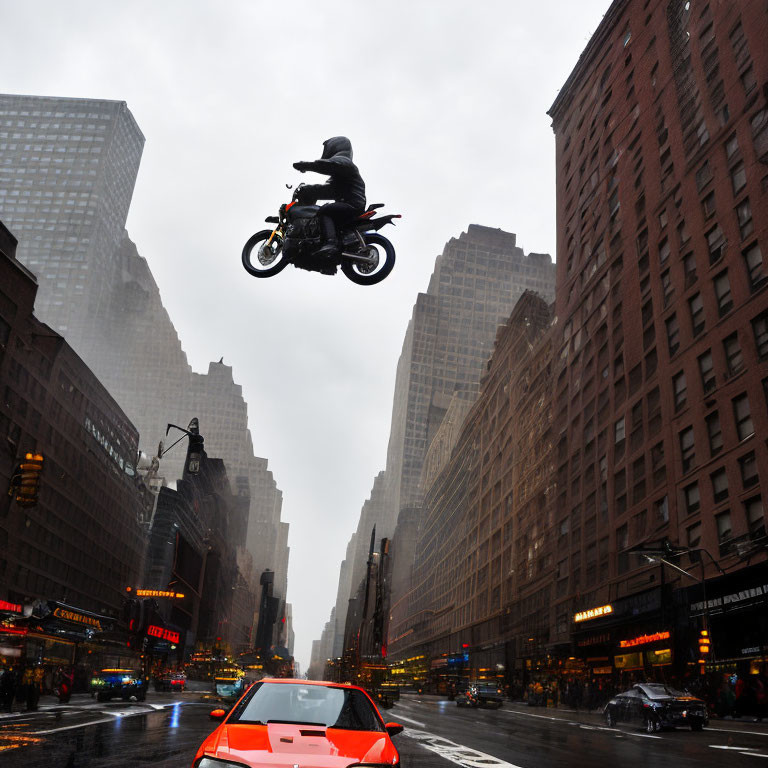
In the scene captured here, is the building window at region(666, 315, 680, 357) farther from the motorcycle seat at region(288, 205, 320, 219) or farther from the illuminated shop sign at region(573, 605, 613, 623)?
the motorcycle seat at region(288, 205, 320, 219)

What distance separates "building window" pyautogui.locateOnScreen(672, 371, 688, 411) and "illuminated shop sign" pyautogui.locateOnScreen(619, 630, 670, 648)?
1406 cm

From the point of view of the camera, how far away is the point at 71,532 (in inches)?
3386

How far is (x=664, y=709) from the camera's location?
2294 cm

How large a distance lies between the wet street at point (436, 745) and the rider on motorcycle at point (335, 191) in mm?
9791

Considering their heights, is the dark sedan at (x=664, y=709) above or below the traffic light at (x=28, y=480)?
below

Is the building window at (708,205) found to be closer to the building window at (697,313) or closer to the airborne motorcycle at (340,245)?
the building window at (697,313)

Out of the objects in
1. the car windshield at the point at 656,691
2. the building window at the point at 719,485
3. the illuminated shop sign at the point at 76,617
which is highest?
the building window at the point at 719,485

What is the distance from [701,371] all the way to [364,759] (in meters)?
43.0

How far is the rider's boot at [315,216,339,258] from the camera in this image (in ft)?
47.2

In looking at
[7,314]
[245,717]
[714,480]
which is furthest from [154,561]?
[245,717]

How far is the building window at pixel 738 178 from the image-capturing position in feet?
139

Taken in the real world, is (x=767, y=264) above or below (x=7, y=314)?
below

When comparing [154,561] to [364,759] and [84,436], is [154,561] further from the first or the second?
[364,759]

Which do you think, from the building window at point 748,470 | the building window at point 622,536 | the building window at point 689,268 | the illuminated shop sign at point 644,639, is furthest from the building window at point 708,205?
the illuminated shop sign at point 644,639
